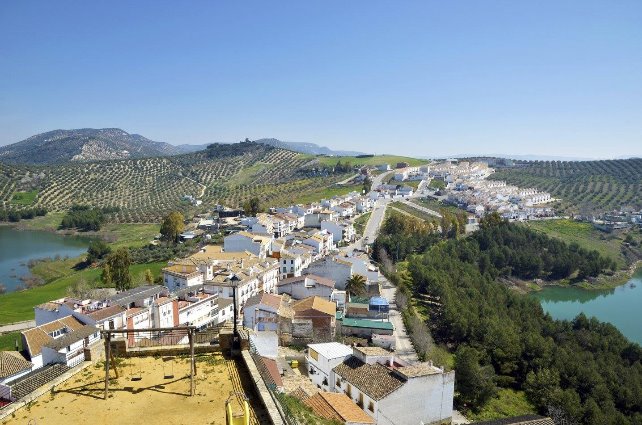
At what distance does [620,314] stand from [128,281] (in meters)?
39.8

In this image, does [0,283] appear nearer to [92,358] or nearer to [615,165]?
[92,358]

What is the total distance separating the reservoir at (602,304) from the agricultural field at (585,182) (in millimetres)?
29894

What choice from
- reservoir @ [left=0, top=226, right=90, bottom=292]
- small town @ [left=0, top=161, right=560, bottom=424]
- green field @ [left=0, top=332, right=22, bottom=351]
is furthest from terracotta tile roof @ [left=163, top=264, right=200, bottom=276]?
reservoir @ [left=0, top=226, right=90, bottom=292]

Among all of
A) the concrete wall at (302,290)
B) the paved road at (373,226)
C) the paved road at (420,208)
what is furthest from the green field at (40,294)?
the paved road at (420,208)

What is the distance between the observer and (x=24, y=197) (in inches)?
3270

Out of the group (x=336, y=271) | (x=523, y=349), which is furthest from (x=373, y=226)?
(x=523, y=349)

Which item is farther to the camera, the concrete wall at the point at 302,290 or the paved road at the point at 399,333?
the concrete wall at the point at 302,290

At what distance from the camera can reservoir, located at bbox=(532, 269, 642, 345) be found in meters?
38.2

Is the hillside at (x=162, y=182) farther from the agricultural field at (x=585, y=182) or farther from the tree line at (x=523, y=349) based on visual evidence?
the agricultural field at (x=585, y=182)

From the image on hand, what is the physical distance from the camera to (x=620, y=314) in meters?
39.6

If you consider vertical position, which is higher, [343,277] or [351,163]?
[351,163]

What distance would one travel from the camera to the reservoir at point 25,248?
44984 millimetres

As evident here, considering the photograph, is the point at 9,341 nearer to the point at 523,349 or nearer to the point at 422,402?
the point at 422,402

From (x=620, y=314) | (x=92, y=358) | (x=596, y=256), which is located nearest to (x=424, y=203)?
(x=596, y=256)
